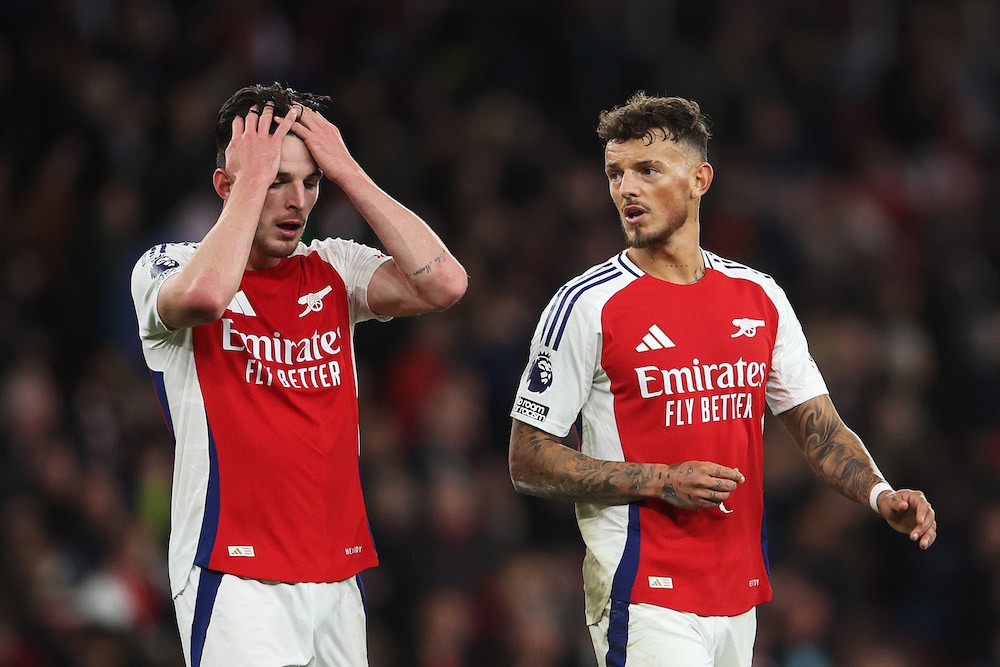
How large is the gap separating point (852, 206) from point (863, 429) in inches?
108

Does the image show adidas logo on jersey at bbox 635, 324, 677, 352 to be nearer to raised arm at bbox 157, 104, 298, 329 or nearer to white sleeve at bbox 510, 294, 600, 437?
white sleeve at bbox 510, 294, 600, 437

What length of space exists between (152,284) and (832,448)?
2529 mm

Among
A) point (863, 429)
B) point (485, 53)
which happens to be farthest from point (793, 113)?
point (863, 429)

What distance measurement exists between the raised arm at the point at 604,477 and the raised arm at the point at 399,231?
62 centimetres

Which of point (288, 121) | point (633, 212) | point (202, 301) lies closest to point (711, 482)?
point (633, 212)

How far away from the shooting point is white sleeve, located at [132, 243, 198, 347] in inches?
196

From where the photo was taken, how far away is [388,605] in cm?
950

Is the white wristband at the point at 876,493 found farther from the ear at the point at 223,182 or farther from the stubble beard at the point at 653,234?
the ear at the point at 223,182

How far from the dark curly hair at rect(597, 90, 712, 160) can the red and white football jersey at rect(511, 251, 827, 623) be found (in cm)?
52

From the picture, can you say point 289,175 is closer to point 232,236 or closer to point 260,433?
point 232,236

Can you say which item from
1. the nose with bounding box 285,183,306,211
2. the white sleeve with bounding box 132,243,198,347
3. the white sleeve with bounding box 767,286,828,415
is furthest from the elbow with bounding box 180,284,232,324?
the white sleeve with bounding box 767,286,828,415

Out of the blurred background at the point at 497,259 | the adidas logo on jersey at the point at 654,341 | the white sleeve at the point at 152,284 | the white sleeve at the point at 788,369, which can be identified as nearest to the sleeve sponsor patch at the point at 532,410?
the adidas logo on jersey at the point at 654,341

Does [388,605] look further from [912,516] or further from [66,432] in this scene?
[912,516]

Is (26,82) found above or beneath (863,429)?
above
